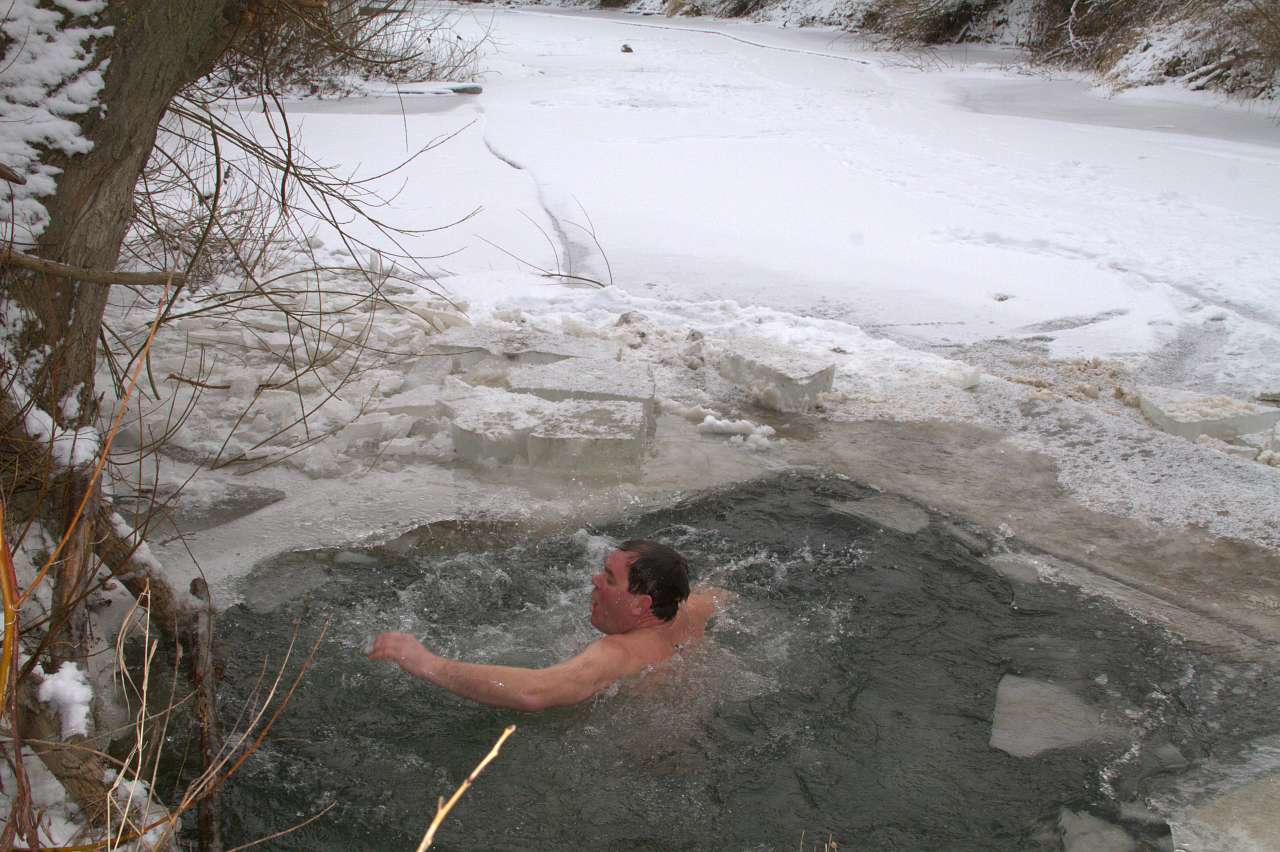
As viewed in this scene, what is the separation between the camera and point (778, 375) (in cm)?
488

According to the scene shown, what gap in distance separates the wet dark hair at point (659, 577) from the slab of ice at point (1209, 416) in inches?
109

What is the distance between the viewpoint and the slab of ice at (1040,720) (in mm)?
2727

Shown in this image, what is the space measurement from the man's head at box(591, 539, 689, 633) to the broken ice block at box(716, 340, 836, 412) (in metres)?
1.87

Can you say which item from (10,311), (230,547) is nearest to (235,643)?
(230,547)

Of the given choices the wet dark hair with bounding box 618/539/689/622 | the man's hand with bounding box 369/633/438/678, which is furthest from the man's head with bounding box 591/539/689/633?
the man's hand with bounding box 369/633/438/678

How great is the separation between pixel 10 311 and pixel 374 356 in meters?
2.81

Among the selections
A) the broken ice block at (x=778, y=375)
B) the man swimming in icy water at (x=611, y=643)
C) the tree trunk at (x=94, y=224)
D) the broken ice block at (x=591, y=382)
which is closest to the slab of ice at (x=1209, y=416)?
the broken ice block at (x=778, y=375)

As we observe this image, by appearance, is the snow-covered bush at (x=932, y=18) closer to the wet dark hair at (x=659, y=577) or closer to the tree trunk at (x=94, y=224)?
the wet dark hair at (x=659, y=577)

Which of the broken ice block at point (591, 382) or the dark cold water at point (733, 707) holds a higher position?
the broken ice block at point (591, 382)

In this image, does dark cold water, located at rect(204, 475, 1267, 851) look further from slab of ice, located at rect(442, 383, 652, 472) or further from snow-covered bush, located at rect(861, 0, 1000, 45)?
snow-covered bush, located at rect(861, 0, 1000, 45)

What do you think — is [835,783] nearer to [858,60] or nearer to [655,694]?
[655,694]

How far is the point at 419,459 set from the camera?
4191mm

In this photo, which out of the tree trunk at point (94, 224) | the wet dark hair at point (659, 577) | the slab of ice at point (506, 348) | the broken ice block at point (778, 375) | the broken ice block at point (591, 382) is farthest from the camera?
the slab of ice at point (506, 348)

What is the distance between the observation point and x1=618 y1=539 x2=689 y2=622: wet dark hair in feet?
10.2
